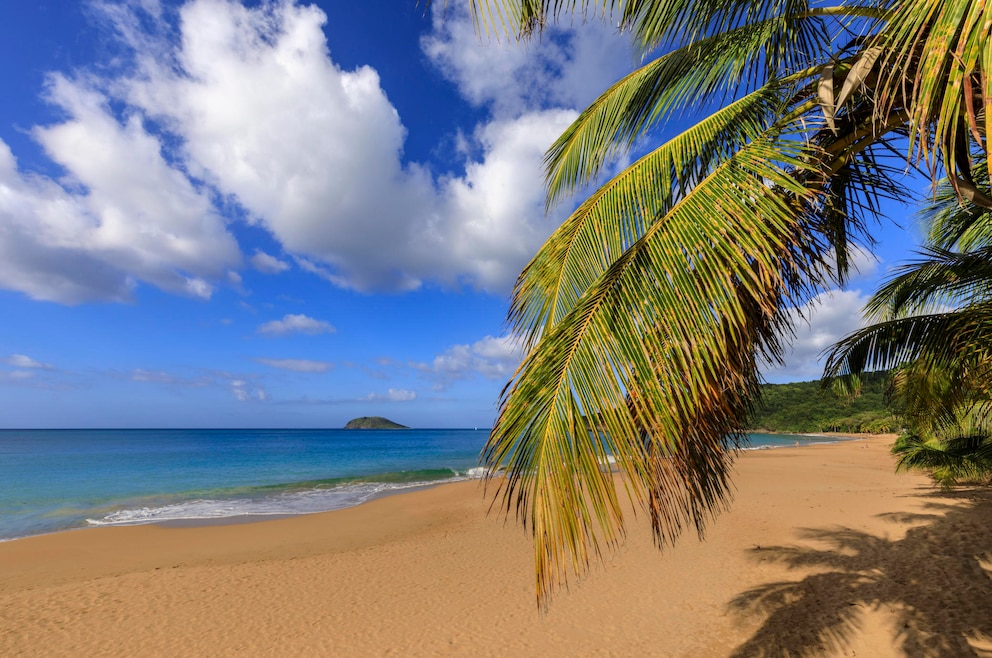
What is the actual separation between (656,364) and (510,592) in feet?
21.1

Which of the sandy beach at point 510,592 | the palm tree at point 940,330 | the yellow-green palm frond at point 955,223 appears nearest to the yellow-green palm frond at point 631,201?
the palm tree at point 940,330

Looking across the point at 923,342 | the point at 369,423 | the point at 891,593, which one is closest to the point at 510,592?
the point at 891,593

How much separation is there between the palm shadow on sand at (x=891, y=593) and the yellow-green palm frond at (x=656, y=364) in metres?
4.50

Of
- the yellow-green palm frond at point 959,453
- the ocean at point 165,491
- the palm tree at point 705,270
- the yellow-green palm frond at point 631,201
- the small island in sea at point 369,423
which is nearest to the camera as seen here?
the palm tree at point 705,270

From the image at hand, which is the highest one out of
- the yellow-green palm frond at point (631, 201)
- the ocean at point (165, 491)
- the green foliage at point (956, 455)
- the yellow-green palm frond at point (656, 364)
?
the yellow-green palm frond at point (631, 201)

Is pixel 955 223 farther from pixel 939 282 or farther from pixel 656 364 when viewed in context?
pixel 656 364

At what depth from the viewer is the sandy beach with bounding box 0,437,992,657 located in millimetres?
5027

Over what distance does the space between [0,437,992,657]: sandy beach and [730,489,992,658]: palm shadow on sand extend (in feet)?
0.08

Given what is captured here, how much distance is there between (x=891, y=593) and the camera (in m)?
5.44

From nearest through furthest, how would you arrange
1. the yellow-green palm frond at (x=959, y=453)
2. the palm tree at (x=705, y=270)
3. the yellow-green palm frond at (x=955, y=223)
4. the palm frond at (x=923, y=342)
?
the palm tree at (x=705, y=270) < the palm frond at (x=923, y=342) < the yellow-green palm frond at (x=955, y=223) < the yellow-green palm frond at (x=959, y=453)

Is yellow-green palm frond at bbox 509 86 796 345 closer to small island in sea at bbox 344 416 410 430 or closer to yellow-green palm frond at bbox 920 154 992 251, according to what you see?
yellow-green palm frond at bbox 920 154 992 251

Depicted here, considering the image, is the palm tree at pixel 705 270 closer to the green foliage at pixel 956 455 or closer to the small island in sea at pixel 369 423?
the green foliage at pixel 956 455

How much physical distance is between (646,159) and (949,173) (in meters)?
1.27

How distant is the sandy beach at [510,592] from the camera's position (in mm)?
5027
